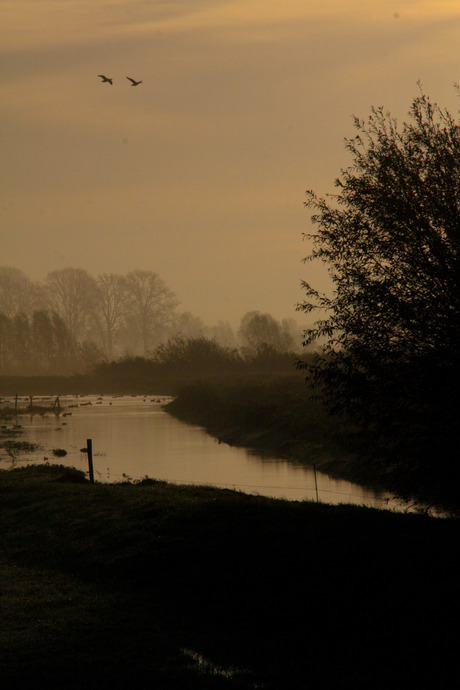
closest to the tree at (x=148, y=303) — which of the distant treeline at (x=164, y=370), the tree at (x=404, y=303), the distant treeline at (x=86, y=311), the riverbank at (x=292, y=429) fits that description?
the distant treeline at (x=86, y=311)

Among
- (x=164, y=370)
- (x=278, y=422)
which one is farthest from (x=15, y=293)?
(x=278, y=422)

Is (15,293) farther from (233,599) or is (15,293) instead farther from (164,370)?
(233,599)

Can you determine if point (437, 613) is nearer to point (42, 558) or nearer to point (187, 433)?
point (42, 558)

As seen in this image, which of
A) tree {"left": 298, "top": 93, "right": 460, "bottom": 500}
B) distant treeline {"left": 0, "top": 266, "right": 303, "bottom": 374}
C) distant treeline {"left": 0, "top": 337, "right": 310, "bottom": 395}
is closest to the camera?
tree {"left": 298, "top": 93, "right": 460, "bottom": 500}

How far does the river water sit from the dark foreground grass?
779cm

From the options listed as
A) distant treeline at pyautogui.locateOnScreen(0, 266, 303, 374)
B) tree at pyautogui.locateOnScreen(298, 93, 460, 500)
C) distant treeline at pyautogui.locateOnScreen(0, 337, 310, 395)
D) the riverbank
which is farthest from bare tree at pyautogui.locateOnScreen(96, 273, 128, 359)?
tree at pyautogui.locateOnScreen(298, 93, 460, 500)

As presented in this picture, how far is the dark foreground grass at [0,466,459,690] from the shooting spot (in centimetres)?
959

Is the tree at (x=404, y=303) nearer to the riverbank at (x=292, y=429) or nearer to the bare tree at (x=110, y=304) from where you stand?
the riverbank at (x=292, y=429)

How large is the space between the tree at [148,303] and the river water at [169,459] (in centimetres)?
8019

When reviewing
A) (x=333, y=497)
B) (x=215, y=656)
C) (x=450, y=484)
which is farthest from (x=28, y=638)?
(x=333, y=497)

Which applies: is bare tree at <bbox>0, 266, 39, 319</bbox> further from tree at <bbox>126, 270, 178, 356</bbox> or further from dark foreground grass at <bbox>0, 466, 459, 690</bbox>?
dark foreground grass at <bbox>0, 466, 459, 690</bbox>

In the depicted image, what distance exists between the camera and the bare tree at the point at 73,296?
5458 inches

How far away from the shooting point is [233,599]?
12.4 metres

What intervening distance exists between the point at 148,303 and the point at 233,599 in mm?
131379
